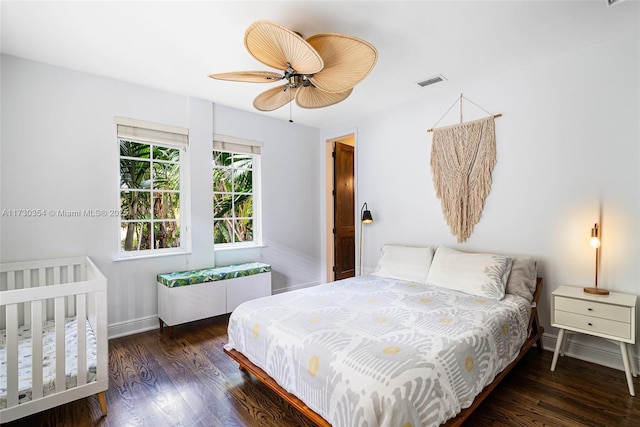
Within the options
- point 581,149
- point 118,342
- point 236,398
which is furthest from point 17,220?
point 581,149

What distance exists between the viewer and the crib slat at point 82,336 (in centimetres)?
177

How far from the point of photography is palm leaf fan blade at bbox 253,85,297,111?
7.74 feet

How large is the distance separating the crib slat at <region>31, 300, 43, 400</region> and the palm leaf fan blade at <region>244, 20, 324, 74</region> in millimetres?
1874

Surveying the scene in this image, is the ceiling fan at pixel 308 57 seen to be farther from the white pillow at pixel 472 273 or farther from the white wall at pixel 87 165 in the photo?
the white pillow at pixel 472 273

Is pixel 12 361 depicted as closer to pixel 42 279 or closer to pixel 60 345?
pixel 60 345

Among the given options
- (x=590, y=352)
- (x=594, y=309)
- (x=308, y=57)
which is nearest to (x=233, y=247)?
(x=308, y=57)

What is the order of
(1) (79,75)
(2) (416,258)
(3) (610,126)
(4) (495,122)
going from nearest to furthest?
(3) (610,126) → (1) (79,75) → (4) (495,122) → (2) (416,258)

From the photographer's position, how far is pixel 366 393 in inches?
53.9

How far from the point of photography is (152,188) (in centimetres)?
331

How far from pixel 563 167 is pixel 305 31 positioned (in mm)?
2411

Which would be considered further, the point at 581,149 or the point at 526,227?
the point at 526,227

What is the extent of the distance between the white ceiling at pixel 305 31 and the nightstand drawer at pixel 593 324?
2.10m

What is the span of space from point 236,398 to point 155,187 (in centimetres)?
236

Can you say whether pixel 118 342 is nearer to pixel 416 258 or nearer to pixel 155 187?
pixel 155 187
